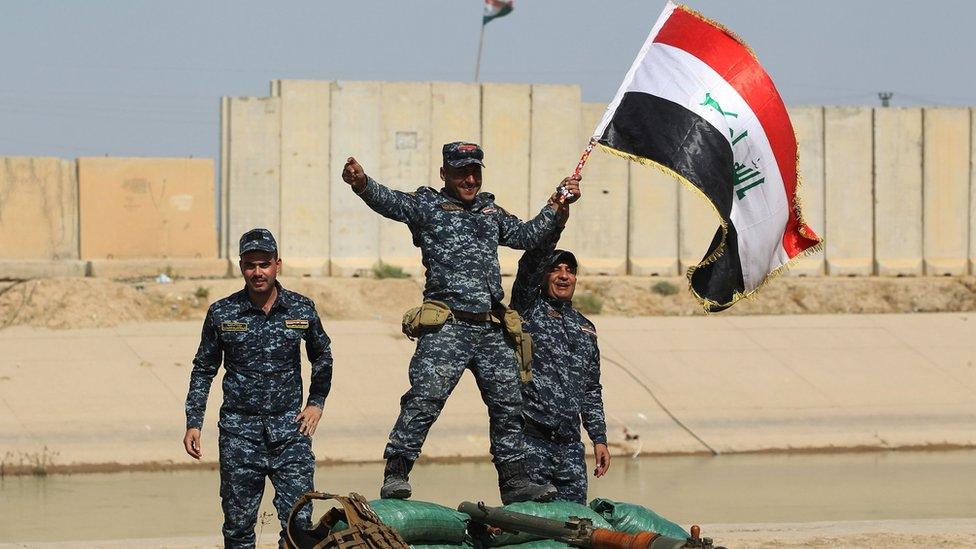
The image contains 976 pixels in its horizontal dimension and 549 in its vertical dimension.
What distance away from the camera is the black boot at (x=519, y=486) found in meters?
8.70

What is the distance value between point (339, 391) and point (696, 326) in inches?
223

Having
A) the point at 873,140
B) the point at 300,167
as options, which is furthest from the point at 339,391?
the point at 873,140

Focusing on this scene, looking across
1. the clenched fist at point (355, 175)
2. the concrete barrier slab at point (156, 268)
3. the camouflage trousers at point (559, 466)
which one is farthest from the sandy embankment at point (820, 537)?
the concrete barrier slab at point (156, 268)

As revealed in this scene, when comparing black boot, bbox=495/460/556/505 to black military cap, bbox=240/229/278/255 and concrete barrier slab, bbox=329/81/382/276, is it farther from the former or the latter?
concrete barrier slab, bbox=329/81/382/276

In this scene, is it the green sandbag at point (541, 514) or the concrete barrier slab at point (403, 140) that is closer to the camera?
the green sandbag at point (541, 514)

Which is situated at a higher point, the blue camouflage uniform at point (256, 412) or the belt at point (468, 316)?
the belt at point (468, 316)

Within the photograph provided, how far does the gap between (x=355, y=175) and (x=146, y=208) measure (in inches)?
655

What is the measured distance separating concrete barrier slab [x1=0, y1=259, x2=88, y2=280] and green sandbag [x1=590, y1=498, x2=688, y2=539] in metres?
16.0

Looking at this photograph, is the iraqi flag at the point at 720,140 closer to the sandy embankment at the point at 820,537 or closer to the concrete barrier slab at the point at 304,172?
the sandy embankment at the point at 820,537

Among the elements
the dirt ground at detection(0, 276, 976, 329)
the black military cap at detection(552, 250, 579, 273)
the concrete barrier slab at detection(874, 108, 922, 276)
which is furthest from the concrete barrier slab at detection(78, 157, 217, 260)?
the black military cap at detection(552, 250, 579, 273)

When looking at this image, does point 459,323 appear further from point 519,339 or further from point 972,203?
point 972,203

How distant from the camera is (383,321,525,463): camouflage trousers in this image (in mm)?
8695

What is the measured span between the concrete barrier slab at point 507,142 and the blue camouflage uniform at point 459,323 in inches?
648

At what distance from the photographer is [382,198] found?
341 inches
